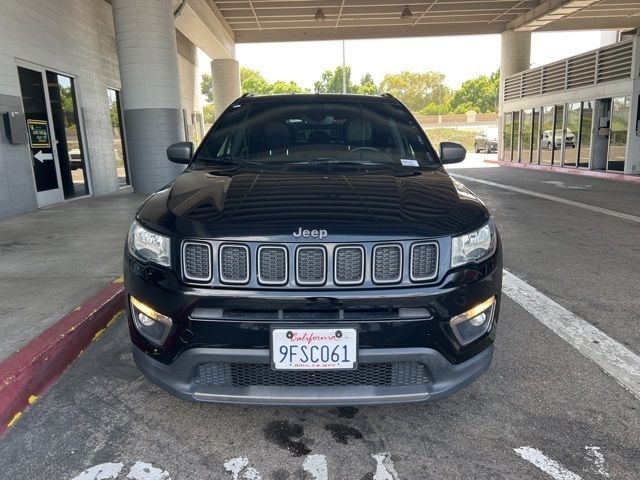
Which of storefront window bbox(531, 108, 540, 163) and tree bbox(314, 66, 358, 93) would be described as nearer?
storefront window bbox(531, 108, 540, 163)

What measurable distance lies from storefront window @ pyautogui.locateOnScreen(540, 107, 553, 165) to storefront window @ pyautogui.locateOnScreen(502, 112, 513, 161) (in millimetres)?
3172

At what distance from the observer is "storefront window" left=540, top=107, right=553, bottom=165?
1803 centimetres

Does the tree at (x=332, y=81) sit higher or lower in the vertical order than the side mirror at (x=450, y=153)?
higher

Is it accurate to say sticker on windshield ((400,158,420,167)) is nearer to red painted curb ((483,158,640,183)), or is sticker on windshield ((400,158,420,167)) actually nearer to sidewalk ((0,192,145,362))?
sidewalk ((0,192,145,362))

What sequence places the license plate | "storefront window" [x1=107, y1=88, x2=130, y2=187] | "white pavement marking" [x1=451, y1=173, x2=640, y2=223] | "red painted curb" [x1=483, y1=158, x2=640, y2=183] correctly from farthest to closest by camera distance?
"red painted curb" [x1=483, y1=158, x2=640, y2=183]
"storefront window" [x1=107, y1=88, x2=130, y2=187]
"white pavement marking" [x1=451, y1=173, x2=640, y2=223]
the license plate

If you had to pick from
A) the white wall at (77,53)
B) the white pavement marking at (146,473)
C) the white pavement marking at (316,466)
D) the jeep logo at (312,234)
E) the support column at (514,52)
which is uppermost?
the support column at (514,52)

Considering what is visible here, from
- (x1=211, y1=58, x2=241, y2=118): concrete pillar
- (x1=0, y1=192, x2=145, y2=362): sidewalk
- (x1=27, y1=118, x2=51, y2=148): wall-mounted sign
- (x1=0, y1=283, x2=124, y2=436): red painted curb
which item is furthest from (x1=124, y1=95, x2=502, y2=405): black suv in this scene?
(x1=211, y1=58, x2=241, y2=118): concrete pillar

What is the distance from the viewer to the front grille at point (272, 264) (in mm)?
2043

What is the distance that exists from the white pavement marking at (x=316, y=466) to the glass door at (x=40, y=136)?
27.3 ft

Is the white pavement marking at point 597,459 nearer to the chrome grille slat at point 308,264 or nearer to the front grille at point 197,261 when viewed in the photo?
the chrome grille slat at point 308,264

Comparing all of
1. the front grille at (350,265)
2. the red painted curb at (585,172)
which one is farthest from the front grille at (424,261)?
the red painted curb at (585,172)

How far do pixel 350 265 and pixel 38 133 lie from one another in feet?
28.8

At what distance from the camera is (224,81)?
877 inches

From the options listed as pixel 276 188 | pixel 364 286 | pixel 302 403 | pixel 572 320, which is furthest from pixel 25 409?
pixel 572 320
